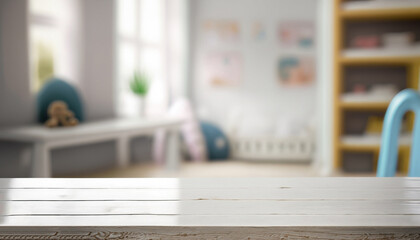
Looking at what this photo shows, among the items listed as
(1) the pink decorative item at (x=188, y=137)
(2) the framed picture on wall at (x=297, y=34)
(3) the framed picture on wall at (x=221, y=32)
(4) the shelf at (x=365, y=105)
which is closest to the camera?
(4) the shelf at (x=365, y=105)

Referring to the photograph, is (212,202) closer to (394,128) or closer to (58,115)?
(394,128)

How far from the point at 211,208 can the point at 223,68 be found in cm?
451

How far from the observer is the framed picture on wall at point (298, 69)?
206 inches

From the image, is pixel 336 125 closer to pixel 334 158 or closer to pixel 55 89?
pixel 334 158

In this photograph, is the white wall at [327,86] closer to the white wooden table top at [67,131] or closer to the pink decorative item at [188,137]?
the pink decorative item at [188,137]

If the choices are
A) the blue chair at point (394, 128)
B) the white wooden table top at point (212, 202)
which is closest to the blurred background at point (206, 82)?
the white wooden table top at point (212, 202)

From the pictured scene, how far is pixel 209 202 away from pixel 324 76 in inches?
138

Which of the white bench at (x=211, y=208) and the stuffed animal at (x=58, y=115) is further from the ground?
the white bench at (x=211, y=208)

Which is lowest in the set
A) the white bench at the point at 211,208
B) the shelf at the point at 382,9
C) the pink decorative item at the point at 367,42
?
the white bench at the point at 211,208

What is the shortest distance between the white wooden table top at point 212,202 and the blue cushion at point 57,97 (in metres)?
2.26

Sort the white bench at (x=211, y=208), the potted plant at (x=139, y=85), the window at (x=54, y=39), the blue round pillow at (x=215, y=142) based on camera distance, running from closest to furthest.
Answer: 1. the white bench at (x=211, y=208)
2. the window at (x=54, y=39)
3. the potted plant at (x=139, y=85)
4. the blue round pillow at (x=215, y=142)

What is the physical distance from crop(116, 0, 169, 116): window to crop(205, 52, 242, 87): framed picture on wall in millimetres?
529

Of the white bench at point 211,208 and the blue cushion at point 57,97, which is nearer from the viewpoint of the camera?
the white bench at point 211,208

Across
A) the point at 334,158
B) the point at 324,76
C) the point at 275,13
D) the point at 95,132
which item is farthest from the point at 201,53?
the point at 95,132
